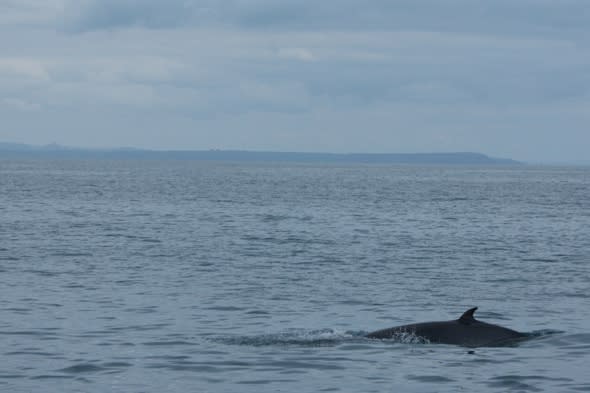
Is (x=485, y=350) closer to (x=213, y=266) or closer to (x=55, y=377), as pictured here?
(x=55, y=377)

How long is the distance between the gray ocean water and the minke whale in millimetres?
334

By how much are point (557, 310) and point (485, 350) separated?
17.4ft

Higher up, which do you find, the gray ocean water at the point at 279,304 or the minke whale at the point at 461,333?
the minke whale at the point at 461,333

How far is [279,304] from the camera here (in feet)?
74.6

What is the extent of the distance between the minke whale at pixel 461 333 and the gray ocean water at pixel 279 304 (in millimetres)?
334

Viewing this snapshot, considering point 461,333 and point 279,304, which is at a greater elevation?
point 461,333

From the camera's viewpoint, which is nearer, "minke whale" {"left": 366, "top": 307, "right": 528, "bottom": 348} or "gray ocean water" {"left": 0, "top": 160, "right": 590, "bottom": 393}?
"gray ocean water" {"left": 0, "top": 160, "right": 590, "bottom": 393}

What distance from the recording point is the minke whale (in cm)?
1789

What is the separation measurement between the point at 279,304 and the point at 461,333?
5629mm

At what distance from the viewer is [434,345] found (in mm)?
17719

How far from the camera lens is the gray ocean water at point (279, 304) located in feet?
51.4

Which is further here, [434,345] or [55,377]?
[434,345]

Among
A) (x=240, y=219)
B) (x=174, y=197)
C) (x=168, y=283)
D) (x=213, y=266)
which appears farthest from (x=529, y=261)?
(x=174, y=197)

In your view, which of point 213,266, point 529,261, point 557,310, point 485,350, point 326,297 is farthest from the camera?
point 529,261
